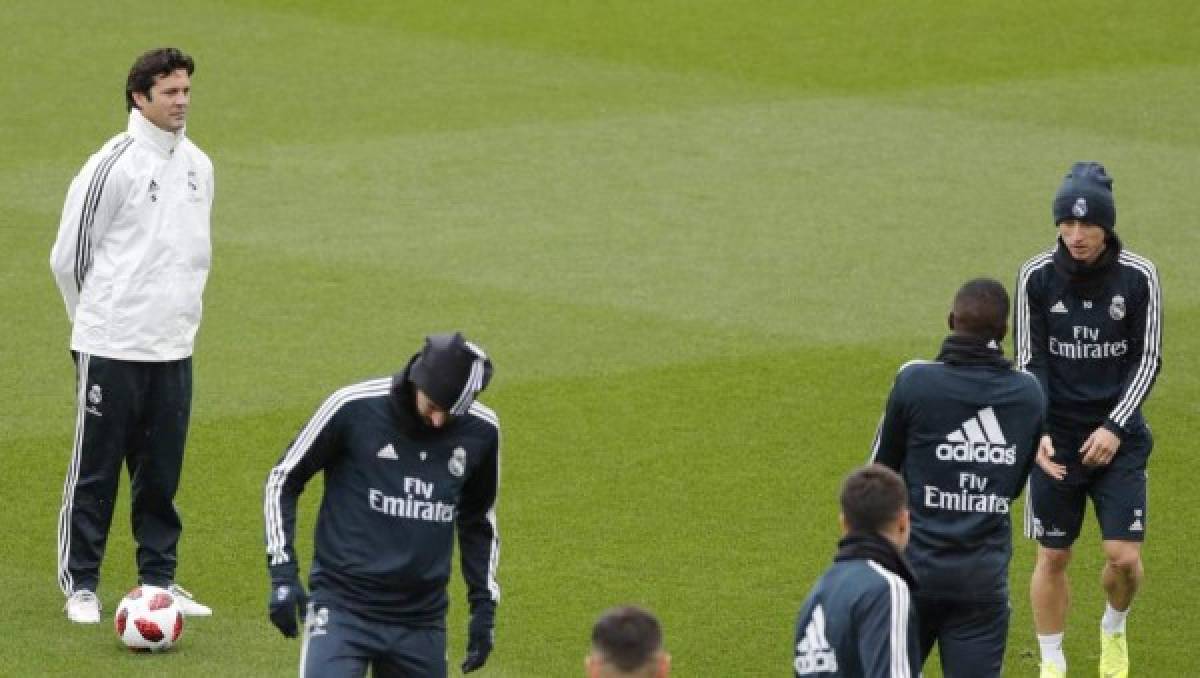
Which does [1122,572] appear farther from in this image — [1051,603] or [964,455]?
[964,455]

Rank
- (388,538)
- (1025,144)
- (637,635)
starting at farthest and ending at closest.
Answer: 1. (1025,144)
2. (388,538)
3. (637,635)

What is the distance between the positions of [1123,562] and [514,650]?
9.30ft

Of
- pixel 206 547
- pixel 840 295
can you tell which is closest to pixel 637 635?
pixel 206 547

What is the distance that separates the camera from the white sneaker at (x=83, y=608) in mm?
10620

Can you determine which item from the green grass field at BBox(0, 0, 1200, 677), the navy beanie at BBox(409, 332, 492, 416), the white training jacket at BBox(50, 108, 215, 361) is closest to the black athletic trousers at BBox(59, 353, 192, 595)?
the white training jacket at BBox(50, 108, 215, 361)

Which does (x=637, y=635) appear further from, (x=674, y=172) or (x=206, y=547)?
(x=674, y=172)

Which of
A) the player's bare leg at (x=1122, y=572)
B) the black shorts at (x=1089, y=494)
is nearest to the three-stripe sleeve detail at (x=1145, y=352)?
the black shorts at (x=1089, y=494)

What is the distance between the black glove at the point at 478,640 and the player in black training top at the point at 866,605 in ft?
5.42

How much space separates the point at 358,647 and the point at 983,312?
267 cm

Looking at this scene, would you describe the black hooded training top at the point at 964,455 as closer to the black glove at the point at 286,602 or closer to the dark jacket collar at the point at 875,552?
the dark jacket collar at the point at 875,552

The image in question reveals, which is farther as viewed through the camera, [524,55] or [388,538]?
[524,55]

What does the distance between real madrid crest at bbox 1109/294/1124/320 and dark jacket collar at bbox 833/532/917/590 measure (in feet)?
10.9

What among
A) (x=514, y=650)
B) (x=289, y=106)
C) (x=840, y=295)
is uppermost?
(x=289, y=106)

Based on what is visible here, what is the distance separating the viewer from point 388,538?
8070 mm
